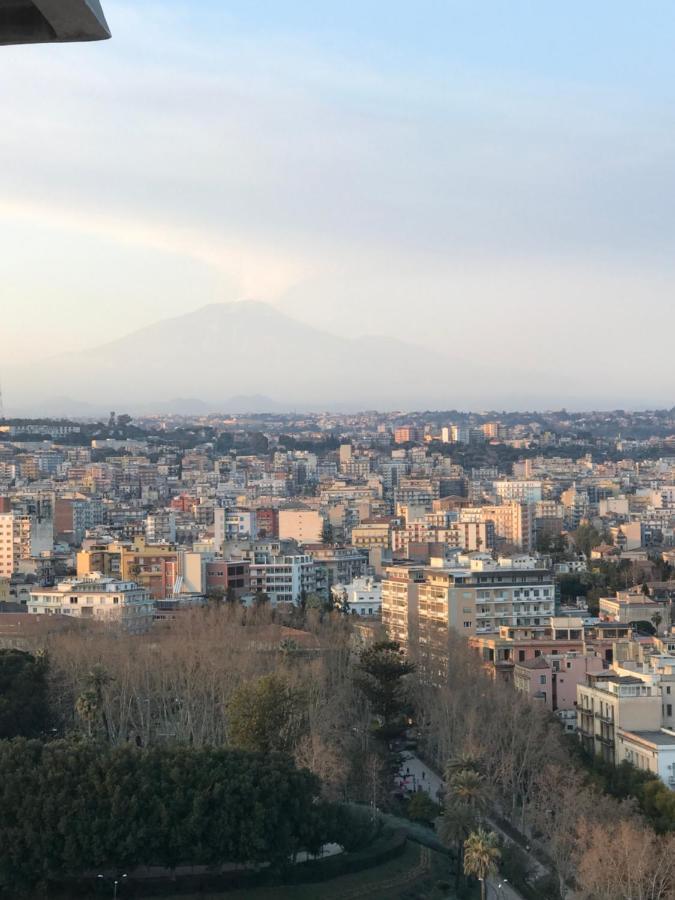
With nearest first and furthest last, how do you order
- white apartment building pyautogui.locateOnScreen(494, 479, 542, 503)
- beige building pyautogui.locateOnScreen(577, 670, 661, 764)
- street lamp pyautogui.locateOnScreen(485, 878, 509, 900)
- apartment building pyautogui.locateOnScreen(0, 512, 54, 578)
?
street lamp pyautogui.locateOnScreen(485, 878, 509, 900)
beige building pyautogui.locateOnScreen(577, 670, 661, 764)
apartment building pyautogui.locateOnScreen(0, 512, 54, 578)
white apartment building pyautogui.locateOnScreen(494, 479, 542, 503)

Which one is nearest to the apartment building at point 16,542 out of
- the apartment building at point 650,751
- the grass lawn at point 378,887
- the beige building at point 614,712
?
the beige building at point 614,712

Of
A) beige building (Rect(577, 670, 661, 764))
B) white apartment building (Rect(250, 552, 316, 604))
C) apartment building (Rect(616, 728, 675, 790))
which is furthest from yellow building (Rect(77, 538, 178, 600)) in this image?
apartment building (Rect(616, 728, 675, 790))

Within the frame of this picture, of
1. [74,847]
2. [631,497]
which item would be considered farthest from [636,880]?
[631,497]

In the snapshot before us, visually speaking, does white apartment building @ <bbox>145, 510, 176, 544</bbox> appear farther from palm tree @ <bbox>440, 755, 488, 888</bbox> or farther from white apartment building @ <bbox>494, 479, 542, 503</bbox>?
palm tree @ <bbox>440, 755, 488, 888</bbox>

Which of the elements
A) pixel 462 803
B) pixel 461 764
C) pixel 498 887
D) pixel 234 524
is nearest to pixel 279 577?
pixel 234 524

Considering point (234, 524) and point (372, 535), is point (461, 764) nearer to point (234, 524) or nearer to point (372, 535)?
point (372, 535)

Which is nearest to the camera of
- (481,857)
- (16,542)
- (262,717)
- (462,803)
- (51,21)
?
(51,21)

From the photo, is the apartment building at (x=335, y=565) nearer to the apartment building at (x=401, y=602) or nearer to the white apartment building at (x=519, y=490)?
the apartment building at (x=401, y=602)
